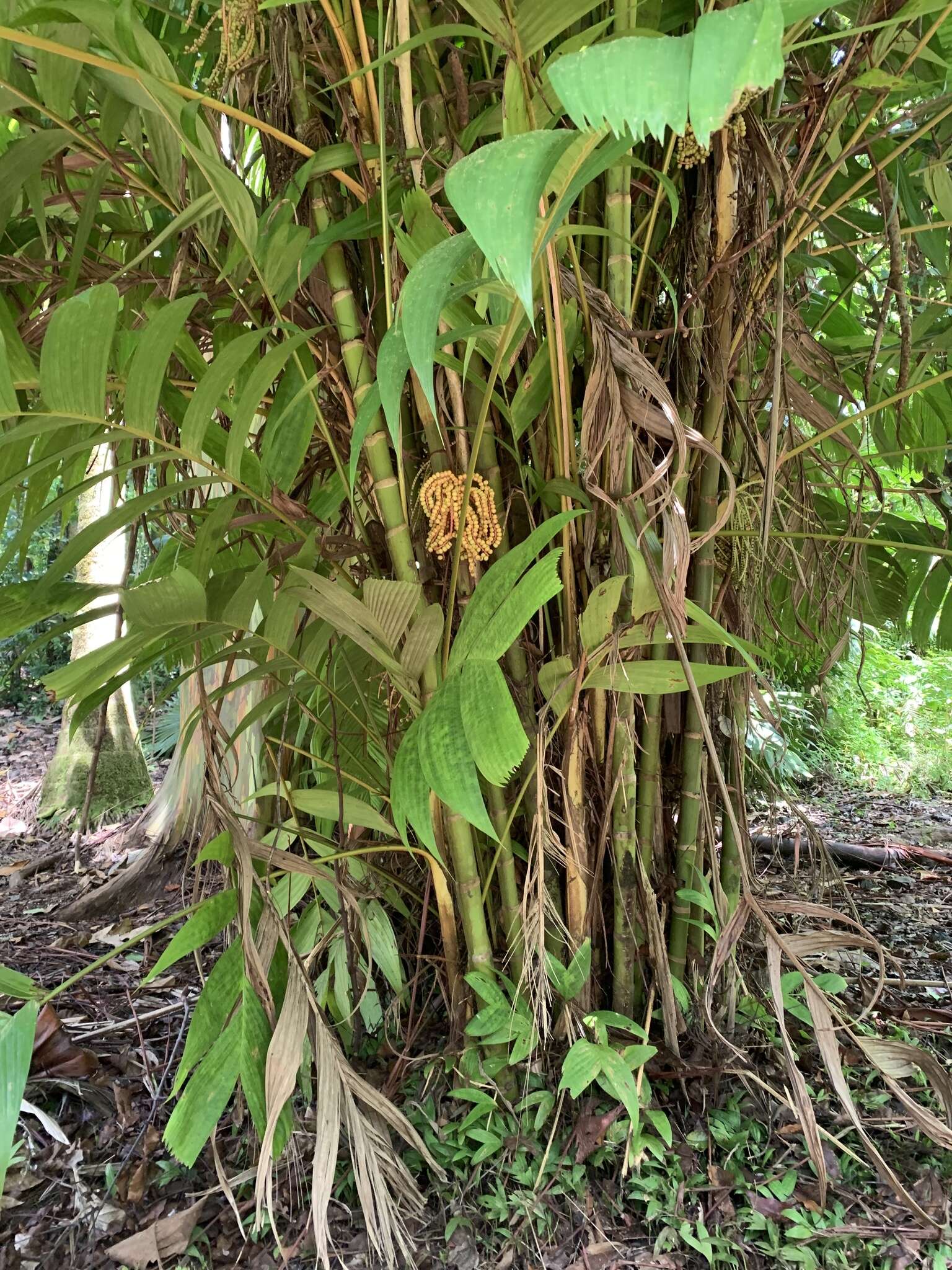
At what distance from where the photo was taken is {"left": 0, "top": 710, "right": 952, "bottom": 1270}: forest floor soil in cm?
70

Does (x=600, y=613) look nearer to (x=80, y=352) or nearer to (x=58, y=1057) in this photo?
(x=80, y=352)

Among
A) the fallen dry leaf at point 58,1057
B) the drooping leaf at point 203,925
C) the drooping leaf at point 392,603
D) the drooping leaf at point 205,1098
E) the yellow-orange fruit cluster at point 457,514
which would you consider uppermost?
the yellow-orange fruit cluster at point 457,514

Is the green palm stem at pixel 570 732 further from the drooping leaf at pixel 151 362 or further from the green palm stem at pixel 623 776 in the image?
the drooping leaf at pixel 151 362

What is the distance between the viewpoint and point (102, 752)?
2.23m

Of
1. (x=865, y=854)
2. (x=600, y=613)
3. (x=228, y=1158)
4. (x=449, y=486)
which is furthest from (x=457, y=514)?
(x=865, y=854)

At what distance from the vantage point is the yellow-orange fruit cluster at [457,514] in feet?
2.04

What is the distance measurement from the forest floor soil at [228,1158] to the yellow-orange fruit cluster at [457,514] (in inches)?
16.4

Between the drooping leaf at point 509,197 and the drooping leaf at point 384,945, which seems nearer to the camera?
the drooping leaf at point 509,197

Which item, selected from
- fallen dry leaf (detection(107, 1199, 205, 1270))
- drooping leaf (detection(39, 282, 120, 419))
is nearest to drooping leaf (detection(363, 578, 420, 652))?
drooping leaf (detection(39, 282, 120, 419))

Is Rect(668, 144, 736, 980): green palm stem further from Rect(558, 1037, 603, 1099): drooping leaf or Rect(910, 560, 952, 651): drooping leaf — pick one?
Rect(910, 560, 952, 651): drooping leaf

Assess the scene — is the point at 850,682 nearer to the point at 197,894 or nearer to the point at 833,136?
the point at 833,136

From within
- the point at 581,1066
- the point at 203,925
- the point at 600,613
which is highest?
the point at 600,613

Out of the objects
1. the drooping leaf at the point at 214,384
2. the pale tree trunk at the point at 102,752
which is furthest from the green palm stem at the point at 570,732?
the pale tree trunk at the point at 102,752

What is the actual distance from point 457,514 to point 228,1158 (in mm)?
690
